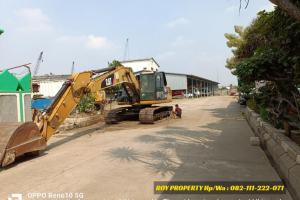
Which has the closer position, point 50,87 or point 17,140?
point 17,140

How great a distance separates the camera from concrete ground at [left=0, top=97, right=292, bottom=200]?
5836mm

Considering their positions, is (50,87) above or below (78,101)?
above

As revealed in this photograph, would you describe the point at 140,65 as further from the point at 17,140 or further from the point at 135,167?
the point at 135,167

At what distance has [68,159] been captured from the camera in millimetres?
8461

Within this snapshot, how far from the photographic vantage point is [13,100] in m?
11.3

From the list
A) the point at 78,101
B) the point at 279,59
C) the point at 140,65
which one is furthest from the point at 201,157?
the point at 140,65

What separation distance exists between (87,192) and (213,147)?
4736mm

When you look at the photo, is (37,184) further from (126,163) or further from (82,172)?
(126,163)

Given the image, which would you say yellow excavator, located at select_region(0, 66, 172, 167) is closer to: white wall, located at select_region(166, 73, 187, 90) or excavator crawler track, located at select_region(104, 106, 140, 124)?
excavator crawler track, located at select_region(104, 106, 140, 124)

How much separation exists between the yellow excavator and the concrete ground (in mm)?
555

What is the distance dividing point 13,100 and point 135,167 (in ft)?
20.6

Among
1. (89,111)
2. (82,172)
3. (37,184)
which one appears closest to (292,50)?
(82,172)

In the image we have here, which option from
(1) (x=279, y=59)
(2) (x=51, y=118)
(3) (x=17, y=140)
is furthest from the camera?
(2) (x=51, y=118)

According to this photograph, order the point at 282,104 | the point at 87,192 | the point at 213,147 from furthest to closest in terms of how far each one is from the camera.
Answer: the point at 213,147
the point at 282,104
the point at 87,192
